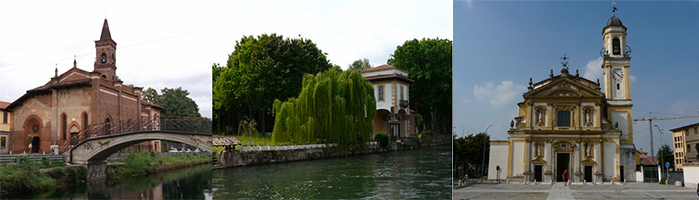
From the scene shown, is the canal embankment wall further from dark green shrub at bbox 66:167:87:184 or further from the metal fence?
the metal fence

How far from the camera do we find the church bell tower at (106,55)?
5.45 m

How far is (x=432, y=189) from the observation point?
20.3 feet

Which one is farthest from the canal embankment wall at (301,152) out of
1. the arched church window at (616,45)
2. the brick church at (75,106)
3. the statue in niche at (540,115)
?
the arched church window at (616,45)

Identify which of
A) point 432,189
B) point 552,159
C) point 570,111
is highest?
point 570,111

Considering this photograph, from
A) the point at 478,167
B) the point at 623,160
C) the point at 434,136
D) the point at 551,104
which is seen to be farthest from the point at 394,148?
the point at 623,160

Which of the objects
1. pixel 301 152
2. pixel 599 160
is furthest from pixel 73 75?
pixel 599 160

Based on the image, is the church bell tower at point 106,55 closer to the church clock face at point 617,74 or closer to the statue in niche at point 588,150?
the statue in niche at point 588,150

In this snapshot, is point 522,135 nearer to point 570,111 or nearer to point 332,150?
point 570,111

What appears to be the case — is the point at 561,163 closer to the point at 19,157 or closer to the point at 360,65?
the point at 360,65

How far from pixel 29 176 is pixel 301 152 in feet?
12.9

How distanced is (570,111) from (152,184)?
5211 millimetres

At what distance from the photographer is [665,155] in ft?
19.5

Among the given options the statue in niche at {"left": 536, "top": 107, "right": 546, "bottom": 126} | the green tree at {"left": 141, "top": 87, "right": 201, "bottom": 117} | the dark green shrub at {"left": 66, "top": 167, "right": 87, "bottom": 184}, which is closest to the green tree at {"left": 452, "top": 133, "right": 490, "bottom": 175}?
the statue in niche at {"left": 536, "top": 107, "right": 546, "bottom": 126}

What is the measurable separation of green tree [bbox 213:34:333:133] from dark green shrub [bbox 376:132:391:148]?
1375 millimetres
